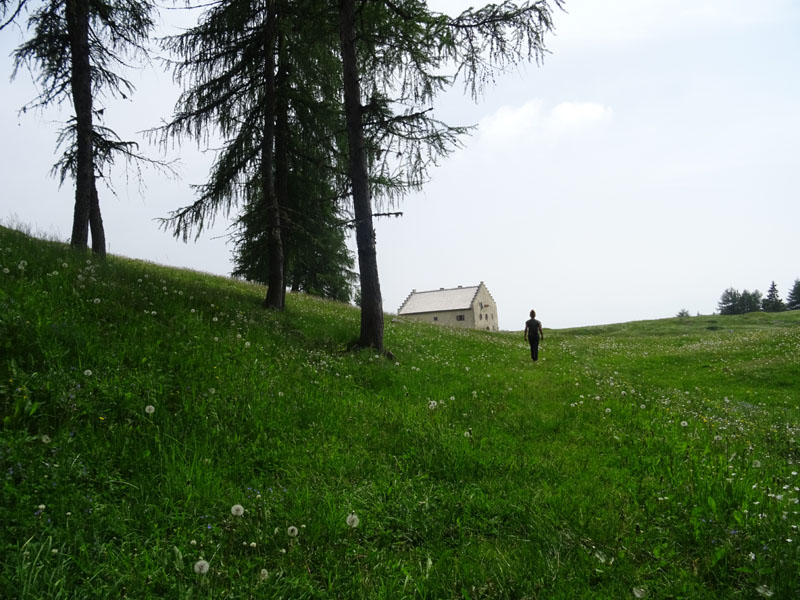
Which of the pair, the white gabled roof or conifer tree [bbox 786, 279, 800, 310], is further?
conifer tree [bbox 786, 279, 800, 310]

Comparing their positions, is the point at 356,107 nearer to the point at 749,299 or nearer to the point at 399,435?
the point at 399,435

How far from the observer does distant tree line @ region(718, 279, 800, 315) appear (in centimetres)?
8375

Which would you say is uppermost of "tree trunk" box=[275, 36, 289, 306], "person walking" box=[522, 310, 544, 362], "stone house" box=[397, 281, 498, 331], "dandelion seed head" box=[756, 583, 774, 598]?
"tree trunk" box=[275, 36, 289, 306]

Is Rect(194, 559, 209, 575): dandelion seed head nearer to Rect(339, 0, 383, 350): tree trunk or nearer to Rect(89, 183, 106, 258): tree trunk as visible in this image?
Rect(339, 0, 383, 350): tree trunk

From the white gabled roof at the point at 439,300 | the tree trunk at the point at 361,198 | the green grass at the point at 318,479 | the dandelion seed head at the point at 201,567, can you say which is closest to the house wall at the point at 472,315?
the white gabled roof at the point at 439,300

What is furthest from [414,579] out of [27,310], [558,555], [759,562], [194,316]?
[194,316]

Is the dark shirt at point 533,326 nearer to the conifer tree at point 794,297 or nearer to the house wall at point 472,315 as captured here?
the house wall at point 472,315

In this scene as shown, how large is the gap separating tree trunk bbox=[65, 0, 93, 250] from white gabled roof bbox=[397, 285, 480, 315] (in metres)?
61.9

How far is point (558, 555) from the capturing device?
3.02 m

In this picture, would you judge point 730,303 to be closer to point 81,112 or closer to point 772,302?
point 772,302

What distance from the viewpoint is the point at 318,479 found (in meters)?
3.97

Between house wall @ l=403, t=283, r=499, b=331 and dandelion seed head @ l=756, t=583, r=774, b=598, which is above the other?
house wall @ l=403, t=283, r=499, b=331

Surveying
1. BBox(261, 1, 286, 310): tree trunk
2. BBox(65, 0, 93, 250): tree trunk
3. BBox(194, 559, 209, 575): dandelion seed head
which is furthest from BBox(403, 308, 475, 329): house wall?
BBox(194, 559, 209, 575): dandelion seed head

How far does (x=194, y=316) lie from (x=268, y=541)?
5.38 meters
